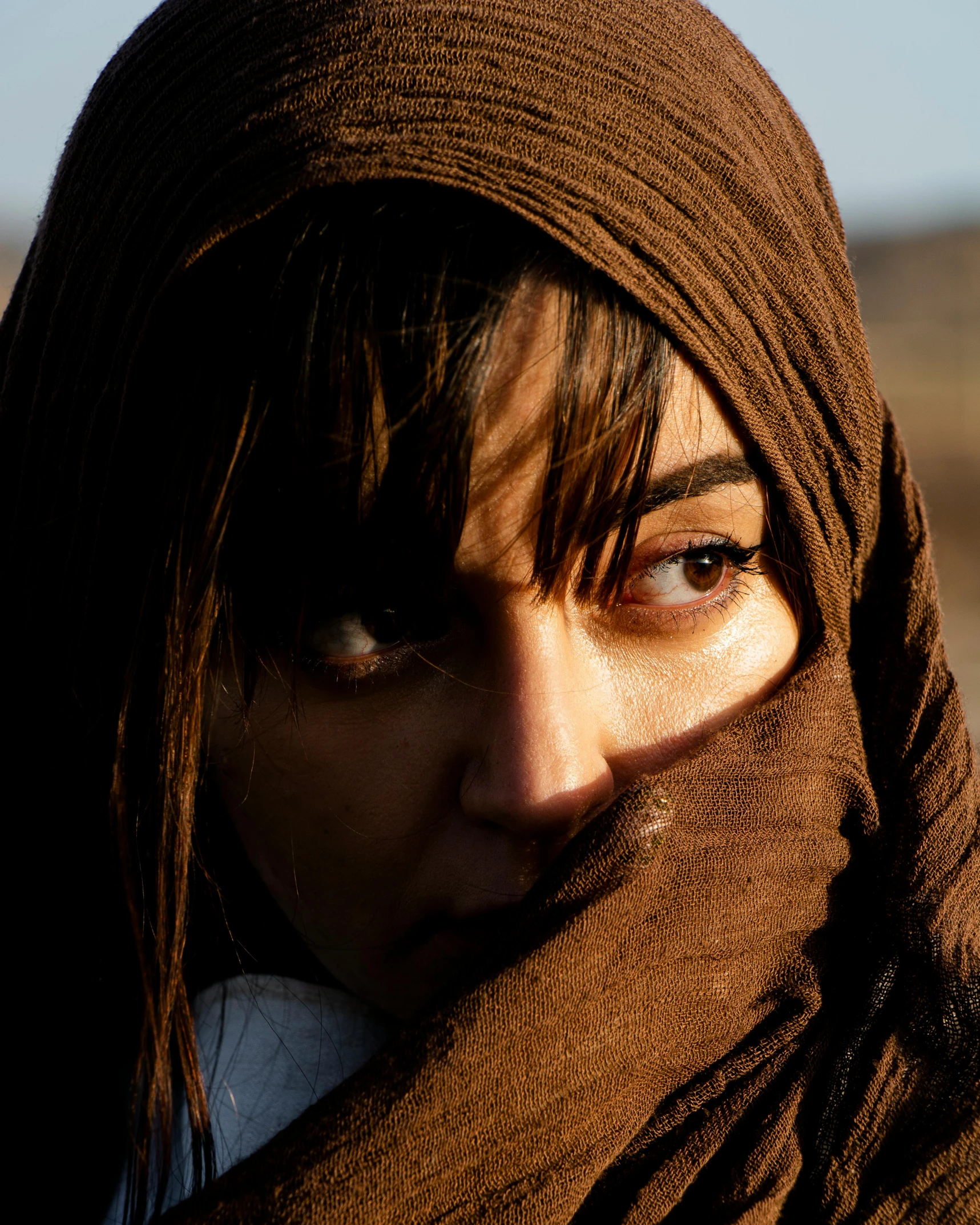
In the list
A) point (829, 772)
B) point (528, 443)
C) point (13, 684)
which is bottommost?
point (13, 684)

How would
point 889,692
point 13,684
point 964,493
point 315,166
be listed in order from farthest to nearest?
point 964,493, point 13,684, point 889,692, point 315,166

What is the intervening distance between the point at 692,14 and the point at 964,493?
14667 millimetres

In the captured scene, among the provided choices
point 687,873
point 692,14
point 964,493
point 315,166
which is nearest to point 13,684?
point 315,166

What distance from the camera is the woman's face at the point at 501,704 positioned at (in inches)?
50.7

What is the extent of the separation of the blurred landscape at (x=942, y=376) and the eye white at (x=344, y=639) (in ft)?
4.24

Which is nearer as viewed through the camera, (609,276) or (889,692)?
(609,276)

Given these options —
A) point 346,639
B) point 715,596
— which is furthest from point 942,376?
point 346,639

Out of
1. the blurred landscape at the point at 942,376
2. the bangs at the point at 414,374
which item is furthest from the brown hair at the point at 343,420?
the blurred landscape at the point at 942,376

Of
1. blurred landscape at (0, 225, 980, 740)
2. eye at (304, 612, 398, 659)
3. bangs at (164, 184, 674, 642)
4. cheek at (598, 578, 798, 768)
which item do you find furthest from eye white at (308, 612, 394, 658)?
blurred landscape at (0, 225, 980, 740)

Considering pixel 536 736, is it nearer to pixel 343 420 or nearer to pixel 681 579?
pixel 681 579

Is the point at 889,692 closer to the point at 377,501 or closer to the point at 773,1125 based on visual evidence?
the point at 773,1125

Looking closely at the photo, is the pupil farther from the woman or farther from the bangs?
the bangs

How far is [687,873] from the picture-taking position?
4.29 ft

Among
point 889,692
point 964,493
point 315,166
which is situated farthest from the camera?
point 964,493
